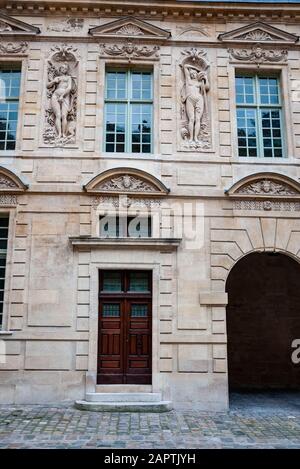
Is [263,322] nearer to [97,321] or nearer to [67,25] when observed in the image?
[97,321]

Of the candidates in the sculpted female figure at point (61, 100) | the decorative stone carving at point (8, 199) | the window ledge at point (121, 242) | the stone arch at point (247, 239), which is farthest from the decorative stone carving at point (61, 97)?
the stone arch at point (247, 239)

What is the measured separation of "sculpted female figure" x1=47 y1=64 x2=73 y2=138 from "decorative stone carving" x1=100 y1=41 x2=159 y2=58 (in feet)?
3.98

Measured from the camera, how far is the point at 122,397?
9.06 m

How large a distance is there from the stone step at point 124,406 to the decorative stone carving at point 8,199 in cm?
476

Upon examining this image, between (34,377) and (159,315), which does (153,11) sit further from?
(34,377)

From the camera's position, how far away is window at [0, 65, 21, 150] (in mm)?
10734

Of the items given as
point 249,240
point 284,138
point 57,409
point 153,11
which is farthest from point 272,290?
point 153,11

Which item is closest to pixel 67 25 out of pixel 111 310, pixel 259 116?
pixel 259 116

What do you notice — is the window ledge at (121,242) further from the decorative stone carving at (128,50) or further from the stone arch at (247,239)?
the decorative stone carving at (128,50)

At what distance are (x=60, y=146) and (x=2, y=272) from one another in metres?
3.31

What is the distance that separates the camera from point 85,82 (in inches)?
430

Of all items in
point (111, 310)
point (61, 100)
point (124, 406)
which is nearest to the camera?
point (124, 406)

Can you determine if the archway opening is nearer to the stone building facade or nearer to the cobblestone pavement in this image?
the cobblestone pavement

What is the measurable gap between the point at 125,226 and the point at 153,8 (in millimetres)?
5845
